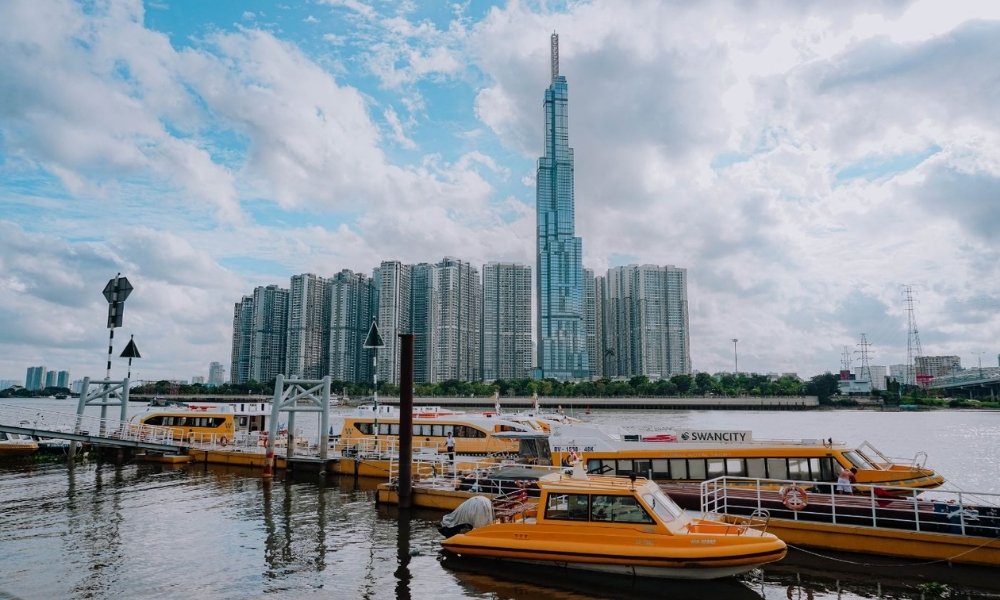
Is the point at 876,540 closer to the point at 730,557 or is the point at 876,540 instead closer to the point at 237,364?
the point at 730,557

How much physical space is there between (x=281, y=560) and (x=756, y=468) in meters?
14.9

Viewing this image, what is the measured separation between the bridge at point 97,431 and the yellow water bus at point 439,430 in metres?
10.6

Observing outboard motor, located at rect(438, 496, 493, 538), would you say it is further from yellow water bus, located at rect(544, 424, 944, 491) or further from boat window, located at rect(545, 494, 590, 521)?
yellow water bus, located at rect(544, 424, 944, 491)

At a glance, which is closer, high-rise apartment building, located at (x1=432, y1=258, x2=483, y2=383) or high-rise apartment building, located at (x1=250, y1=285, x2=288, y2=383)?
high-rise apartment building, located at (x1=250, y1=285, x2=288, y2=383)

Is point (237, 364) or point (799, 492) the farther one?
point (237, 364)

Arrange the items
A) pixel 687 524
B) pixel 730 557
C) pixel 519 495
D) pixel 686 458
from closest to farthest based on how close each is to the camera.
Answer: pixel 730 557 < pixel 687 524 < pixel 519 495 < pixel 686 458

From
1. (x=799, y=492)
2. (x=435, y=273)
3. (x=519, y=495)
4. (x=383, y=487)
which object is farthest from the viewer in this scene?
(x=435, y=273)

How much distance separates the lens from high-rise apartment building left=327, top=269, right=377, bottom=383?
16638 centimetres

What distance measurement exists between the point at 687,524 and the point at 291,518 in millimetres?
14598

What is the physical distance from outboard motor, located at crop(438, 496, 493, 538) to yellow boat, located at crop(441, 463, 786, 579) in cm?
88

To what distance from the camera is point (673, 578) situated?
14.1 metres

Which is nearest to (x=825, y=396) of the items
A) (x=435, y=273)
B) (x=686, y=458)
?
(x=435, y=273)

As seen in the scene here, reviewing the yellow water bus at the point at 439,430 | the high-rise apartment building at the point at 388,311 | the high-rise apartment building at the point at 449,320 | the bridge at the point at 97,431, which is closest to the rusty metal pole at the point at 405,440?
the yellow water bus at the point at 439,430

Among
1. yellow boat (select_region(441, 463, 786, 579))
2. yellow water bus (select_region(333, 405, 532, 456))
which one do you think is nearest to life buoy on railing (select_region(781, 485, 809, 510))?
yellow boat (select_region(441, 463, 786, 579))
